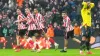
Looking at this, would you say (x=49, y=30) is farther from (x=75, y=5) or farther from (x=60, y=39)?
(x=75, y=5)

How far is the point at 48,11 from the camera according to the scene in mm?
29016

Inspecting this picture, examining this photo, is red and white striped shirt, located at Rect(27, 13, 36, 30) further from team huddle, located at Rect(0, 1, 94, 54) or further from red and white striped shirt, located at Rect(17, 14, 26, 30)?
red and white striped shirt, located at Rect(17, 14, 26, 30)

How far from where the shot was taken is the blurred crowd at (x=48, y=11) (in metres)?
27.3

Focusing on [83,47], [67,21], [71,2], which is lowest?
[83,47]

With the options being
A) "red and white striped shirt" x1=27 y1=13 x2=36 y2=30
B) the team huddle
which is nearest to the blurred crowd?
the team huddle

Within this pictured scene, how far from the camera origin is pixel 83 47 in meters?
17.8

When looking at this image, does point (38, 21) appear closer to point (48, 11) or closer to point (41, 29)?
point (41, 29)

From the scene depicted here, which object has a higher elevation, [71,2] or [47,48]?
[71,2]

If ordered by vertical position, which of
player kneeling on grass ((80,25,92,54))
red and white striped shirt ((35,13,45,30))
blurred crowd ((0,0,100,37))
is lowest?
player kneeling on grass ((80,25,92,54))

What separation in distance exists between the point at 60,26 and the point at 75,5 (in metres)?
2.55

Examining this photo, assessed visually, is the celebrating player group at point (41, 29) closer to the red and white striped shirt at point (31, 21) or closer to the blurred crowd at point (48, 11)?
the red and white striped shirt at point (31, 21)

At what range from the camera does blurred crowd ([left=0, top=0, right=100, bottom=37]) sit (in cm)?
2730

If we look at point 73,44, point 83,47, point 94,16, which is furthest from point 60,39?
point 83,47

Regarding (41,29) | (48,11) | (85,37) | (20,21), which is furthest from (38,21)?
(48,11)
